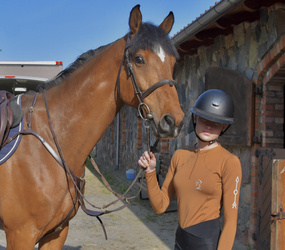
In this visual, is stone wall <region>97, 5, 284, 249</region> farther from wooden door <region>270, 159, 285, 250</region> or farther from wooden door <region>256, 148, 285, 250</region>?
wooden door <region>270, 159, 285, 250</region>

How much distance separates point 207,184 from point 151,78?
80 centimetres

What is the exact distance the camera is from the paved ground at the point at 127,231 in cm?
455

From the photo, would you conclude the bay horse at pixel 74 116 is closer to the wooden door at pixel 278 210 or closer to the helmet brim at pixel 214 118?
the helmet brim at pixel 214 118

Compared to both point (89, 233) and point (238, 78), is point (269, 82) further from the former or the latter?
point (89, 233)

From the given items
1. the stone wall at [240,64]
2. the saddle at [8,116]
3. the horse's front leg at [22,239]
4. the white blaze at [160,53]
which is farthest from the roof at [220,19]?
the horse's front leg at [22,239]

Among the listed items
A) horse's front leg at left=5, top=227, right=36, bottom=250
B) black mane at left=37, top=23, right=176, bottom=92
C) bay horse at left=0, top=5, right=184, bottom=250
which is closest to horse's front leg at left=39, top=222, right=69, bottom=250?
bay horse at left=0, top=5, right=184, bottom=250

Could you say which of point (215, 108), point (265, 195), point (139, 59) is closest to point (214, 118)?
point (215, 108)

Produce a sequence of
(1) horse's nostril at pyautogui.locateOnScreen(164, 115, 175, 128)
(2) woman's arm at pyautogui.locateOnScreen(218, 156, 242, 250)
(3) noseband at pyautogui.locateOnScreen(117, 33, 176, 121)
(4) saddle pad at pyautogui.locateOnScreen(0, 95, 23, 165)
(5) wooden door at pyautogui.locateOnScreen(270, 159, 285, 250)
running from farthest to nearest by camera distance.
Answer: (5) wooden door at pyautogui.locateOnScreen(270, 159, 285, 250)
(4) saddle pad at pyautogui.locateOnScreen(0, 95, 23, 165)
(3) noseband at pyautogui.locateOnScreen(117, 33, 176, 121)
(1) horse's nostril at pyautogui.locateOnScreen(164, 115, 175, 128)
(2) woman's arm at pyautogui.locateOnScreen(218, 156, 242, 250)

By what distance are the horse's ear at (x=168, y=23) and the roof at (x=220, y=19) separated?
5.44 feet

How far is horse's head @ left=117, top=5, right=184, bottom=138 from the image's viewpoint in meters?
1.97

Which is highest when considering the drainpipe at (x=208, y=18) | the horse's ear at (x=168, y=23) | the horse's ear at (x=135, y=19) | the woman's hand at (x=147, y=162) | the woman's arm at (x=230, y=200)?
the drainpipe at (x=208, y=18)

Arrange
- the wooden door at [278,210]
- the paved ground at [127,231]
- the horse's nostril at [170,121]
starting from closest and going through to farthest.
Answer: the horse's nostril at [170,121] → the wooden door at [278,210] → the paved ground at [127,231]

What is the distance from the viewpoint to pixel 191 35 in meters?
4.94

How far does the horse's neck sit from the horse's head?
0.13m
